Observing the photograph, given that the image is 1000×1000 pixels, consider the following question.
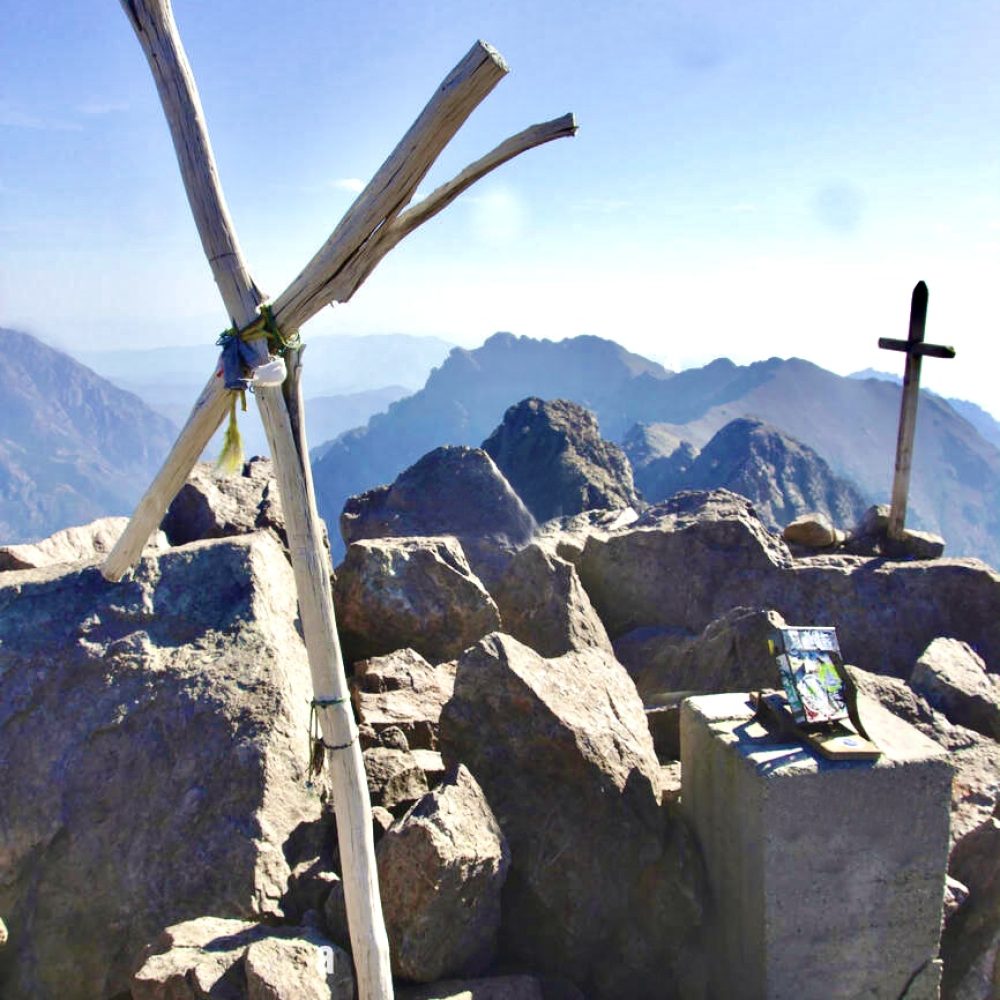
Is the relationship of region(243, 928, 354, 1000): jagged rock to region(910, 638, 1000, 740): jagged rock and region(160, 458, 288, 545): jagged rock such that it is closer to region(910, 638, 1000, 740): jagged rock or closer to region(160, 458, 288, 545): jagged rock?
region(160, 458, 288, 545): jagged rock

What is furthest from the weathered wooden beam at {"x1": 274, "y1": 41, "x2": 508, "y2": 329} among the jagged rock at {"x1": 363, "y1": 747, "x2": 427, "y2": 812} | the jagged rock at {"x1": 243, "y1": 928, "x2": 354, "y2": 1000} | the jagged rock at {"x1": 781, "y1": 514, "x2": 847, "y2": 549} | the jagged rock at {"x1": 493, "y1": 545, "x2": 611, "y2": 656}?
the jagged rock at {"x1": 781, "y1": 514, "x2": 847, "y2": 549}

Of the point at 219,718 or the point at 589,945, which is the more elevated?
the point at 219,718

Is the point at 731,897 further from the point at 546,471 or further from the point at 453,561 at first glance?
the point at 546,471

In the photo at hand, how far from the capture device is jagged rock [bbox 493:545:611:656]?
24.1ft

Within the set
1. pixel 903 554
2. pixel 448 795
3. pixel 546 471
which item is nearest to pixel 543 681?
pixel 448 795

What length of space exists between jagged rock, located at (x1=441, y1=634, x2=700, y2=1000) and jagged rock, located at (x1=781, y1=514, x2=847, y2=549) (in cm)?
625

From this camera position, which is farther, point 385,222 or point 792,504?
point 792,504

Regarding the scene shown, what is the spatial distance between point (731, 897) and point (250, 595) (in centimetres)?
333

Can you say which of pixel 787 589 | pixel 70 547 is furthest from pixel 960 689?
pixel 70 547

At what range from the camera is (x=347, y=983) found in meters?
3.86

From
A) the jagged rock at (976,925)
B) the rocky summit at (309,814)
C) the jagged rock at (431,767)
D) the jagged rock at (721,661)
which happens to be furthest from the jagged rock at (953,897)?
the jagged rock at (431,767)

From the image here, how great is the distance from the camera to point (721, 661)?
7.18 meters

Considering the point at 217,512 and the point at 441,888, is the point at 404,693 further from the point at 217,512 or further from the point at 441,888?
the point at 217,512

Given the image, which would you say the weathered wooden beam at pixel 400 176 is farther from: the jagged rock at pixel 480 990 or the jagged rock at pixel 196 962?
the jagged rock at pixel 480 990
